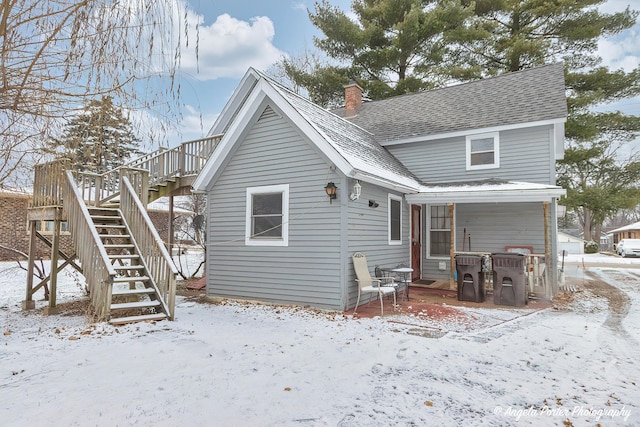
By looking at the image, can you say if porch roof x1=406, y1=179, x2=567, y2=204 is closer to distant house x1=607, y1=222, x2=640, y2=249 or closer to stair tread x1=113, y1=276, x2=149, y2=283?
stair tread x1=113, y1=276, x2=149, y2=283

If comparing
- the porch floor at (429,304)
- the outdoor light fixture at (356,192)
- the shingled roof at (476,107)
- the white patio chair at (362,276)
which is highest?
the shingled roof at (476,107)

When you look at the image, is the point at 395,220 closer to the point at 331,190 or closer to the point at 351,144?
the point at 351,144

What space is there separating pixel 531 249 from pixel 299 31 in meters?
8.35

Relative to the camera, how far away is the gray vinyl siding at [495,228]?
933cm

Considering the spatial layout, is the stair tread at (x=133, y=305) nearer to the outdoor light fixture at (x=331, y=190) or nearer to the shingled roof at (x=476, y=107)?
the outdoor light fixture at (x=331, y=190)

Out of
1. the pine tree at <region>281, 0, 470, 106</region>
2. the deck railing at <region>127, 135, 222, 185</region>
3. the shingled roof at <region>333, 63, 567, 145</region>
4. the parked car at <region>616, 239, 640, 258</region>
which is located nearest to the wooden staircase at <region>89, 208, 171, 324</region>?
the deck railing at <region>127, 135, 222, 185</region>

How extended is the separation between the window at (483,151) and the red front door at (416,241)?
6.26 ft

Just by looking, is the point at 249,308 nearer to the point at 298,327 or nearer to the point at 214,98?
the point at 298,327

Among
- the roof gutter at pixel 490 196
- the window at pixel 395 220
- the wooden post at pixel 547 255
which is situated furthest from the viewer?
the window at pixel 395 220

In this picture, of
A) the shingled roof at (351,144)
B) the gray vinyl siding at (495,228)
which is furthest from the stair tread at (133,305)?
the gray vinyl siding at (495,228)

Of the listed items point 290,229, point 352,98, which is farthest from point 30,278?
point 352,98

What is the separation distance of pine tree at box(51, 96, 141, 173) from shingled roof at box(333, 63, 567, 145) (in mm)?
9095

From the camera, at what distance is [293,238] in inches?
294

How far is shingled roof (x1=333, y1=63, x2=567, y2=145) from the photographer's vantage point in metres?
9.73
